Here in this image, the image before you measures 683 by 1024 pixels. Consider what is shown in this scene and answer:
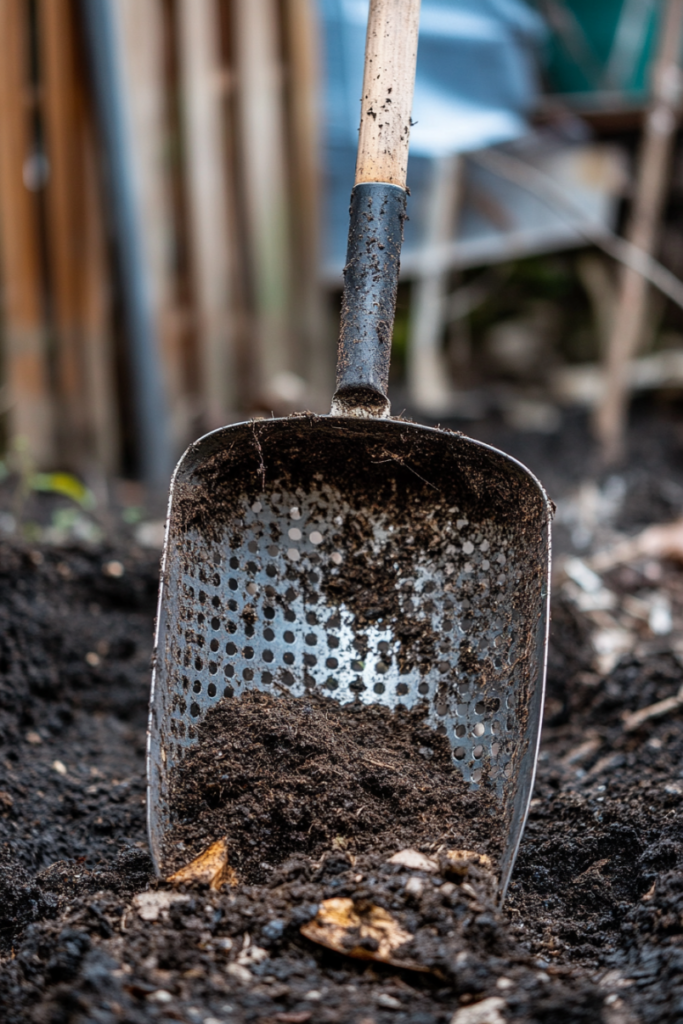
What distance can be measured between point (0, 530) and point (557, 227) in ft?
11.1

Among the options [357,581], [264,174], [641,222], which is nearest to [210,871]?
[357,581]

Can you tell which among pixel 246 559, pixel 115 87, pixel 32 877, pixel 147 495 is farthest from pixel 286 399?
pixel 32 877

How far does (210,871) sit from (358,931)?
21 cm

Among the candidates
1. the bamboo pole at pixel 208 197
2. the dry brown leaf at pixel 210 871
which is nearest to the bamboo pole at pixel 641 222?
the bamboo pole at pixel 208 197

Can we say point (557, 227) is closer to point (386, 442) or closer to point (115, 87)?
point (115, 87)

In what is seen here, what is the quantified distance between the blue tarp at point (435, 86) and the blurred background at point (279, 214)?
1 cm

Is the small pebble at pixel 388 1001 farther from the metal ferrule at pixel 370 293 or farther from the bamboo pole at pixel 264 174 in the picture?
the bamboo pole at pixel 264 174

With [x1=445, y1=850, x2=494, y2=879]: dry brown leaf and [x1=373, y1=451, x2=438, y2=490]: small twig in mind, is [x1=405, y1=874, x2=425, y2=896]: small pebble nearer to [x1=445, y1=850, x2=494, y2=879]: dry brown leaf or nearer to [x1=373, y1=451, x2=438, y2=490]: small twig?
[x1=445, y1=850, x2=494, y2=879]: dry brown leaf

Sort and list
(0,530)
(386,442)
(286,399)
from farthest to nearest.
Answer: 1. (286,399)
2. (0,530)
3. (386,442)

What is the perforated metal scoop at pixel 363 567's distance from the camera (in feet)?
3.94

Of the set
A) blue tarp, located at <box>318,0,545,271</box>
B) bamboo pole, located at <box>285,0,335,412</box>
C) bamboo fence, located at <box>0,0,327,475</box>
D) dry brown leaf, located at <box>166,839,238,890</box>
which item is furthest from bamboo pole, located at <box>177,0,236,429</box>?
dry brown leaf, located at <box>166,839,238,890</box>

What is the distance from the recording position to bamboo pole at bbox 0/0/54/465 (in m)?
3.00

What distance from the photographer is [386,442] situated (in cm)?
129

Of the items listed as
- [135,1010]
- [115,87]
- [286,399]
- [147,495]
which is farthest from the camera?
[286,399]
